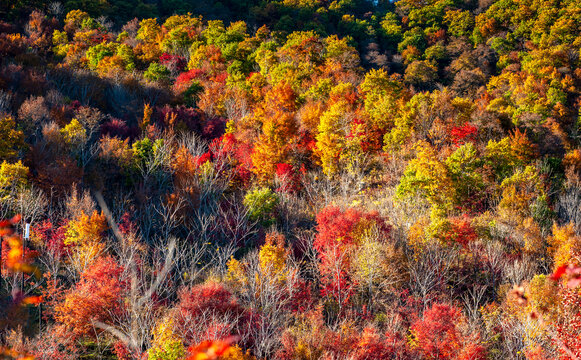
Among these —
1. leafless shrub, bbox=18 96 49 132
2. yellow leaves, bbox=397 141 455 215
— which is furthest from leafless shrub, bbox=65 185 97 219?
yellow leaves, bbox=397 141 455 215

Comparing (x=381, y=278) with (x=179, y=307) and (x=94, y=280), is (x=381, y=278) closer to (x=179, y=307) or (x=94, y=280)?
(x=179, y=307)

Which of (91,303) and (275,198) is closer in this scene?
(91,303)

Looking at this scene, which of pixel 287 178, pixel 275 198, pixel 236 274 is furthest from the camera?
pixel 287 178

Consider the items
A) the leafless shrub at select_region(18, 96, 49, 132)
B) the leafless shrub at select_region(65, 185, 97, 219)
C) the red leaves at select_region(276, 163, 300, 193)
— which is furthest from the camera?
the red leaves at select_region(276, 163, 300, 193)

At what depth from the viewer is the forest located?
16.6m

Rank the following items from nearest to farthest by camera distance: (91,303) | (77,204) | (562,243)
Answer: (91,303), (77,204), (562,243)

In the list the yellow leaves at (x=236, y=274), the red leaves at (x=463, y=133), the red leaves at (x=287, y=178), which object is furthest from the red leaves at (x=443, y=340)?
the red leaves at (x=463, y=133)

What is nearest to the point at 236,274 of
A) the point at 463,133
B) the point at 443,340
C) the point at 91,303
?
the point at 91,303

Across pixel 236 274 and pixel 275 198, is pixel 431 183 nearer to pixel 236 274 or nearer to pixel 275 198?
pixel 275 198

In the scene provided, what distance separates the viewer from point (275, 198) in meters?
28.9

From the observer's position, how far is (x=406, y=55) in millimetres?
65250

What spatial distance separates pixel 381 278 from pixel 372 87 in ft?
81.3

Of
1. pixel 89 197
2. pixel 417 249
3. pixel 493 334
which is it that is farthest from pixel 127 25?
pixel 493 334

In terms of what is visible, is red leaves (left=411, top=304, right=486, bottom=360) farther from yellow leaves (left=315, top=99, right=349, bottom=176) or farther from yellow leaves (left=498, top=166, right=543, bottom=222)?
yellow leaves (left=315, top=99, right=349, bottom=176)
